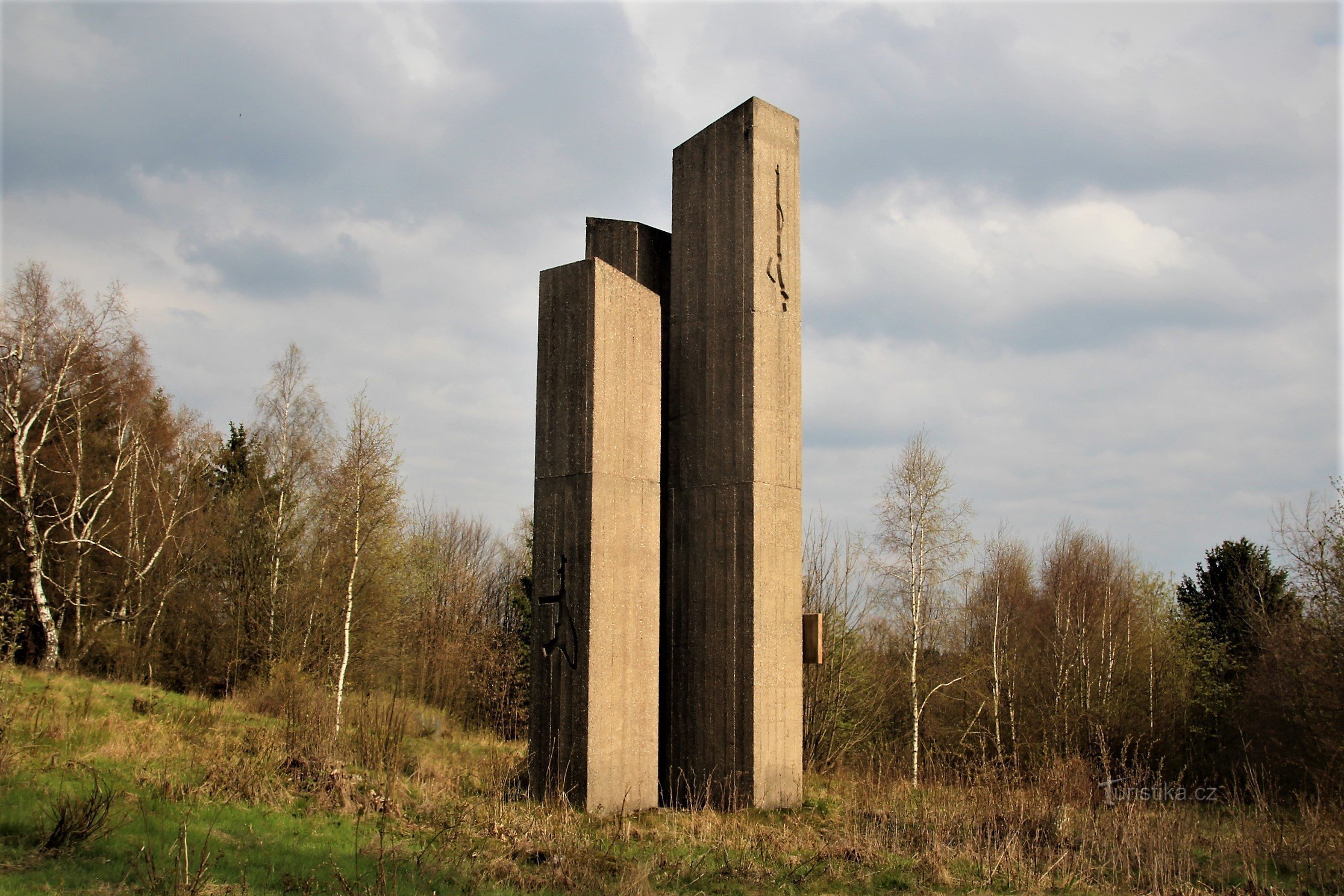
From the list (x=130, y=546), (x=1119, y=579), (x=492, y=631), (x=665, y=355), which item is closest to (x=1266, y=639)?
(x=1119, y=579)

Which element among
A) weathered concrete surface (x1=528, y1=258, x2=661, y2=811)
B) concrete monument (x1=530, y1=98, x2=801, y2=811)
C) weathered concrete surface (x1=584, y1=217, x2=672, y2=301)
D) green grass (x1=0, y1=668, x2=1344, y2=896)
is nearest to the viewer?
green grass (x1=0, y1=668, x2=1344, y2=896)

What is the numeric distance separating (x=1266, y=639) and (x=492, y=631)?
56.4ft

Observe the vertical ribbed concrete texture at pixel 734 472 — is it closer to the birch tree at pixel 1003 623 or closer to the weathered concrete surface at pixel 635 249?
the weathered concrete surface at pixel 635 249

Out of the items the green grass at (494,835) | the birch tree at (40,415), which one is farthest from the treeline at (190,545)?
the green grass at (494,835)

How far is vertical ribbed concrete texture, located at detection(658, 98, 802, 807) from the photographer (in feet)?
28.1

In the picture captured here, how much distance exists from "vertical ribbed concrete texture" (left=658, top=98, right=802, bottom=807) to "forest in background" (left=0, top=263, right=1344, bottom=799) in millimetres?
5726

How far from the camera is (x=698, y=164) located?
9.49 metres

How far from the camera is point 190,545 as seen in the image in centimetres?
2042

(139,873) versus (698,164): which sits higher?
(698,164)

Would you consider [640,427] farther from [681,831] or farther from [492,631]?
[492,631]

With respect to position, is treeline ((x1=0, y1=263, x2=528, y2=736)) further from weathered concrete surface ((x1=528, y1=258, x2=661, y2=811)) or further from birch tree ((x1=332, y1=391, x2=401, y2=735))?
weathered concrete surface ((x1=528, y1=258, x2=661, y2=811))

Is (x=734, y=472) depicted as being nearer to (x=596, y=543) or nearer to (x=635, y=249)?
(x=596, y=543)

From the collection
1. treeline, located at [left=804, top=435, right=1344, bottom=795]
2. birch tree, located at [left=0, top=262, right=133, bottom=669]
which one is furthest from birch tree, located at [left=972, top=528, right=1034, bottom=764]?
birch tree, located at [left=0, top=262, right=133, bottom=669]

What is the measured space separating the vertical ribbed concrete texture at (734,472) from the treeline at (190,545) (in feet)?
28.8
